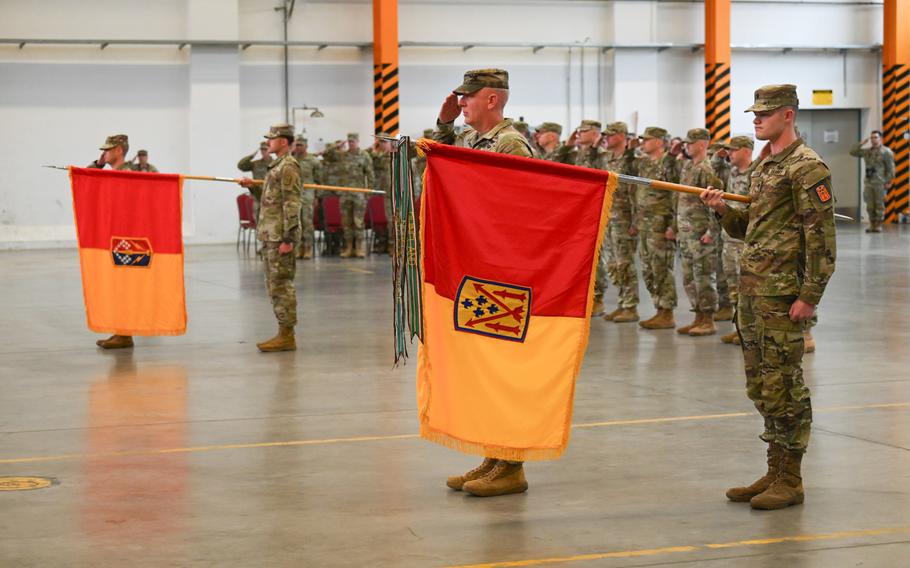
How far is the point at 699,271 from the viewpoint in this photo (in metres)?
11.9

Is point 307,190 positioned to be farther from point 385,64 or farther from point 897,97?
point 897,97

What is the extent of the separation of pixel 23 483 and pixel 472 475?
7.36 ft

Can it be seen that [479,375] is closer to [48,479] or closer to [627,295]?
[48,479]

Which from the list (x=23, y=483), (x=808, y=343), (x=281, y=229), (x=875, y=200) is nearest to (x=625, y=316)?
(x=808, y=343)

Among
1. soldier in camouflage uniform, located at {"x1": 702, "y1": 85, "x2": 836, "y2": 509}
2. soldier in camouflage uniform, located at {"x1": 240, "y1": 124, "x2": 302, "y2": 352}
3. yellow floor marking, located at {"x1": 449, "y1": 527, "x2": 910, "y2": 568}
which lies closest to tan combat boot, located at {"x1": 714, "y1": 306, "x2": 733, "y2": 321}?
soldier in camouflage uniform, located at {"x1": 240, "y1": 124, "x2": 302, "y2": 352}

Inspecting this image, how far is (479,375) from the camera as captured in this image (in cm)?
554

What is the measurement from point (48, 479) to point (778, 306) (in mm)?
3687

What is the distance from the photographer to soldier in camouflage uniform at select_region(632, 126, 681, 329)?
40.5 ft

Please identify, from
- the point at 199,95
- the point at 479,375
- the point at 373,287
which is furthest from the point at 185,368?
the point at 199,95

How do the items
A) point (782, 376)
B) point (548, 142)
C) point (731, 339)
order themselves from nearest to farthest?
point (782, 376), point (731, 339), point (548, 142)

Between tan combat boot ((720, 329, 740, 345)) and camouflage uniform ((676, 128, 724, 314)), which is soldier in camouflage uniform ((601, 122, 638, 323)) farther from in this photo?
tan combat boot ((720, 329, 740, 345))

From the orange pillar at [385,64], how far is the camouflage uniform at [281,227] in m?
14.9

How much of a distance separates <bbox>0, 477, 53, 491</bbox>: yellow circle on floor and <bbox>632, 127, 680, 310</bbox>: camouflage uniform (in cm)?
750

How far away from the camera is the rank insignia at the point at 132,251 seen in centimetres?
1111
